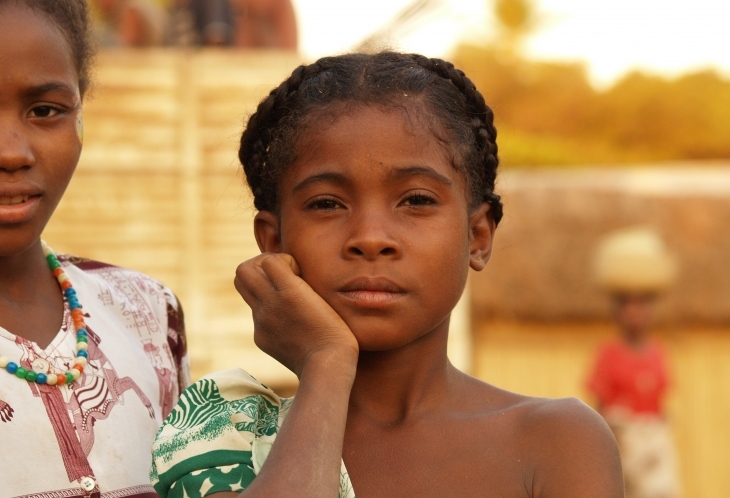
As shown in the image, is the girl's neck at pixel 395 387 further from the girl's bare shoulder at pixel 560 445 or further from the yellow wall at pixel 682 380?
A: the yellow wall at pixel 682 380

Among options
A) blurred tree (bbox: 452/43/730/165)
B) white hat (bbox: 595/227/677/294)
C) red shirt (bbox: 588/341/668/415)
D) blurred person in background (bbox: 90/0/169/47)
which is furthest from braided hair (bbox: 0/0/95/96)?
blurred tree (bbox: 452/43/730/165)

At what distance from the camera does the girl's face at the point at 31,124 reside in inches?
87.4

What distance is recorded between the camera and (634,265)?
8.67 meters

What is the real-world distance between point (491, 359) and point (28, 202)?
7.52 meters

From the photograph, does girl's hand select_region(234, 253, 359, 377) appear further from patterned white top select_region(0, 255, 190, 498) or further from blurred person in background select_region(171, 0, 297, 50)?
blurred person in background select_region(171, 0, 297, 50)

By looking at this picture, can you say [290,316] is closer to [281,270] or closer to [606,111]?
[281,270]

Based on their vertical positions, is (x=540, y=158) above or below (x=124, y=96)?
above

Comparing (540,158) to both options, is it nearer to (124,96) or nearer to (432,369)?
(124,96)

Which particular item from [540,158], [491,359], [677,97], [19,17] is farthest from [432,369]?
[677,97]

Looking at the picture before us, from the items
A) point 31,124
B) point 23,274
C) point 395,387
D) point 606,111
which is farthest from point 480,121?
point 606,111

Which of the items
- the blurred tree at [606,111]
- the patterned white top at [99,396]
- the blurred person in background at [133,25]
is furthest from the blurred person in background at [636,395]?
the blurred tree at [606,111]

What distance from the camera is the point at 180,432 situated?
2.11m

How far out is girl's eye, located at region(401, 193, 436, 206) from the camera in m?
2.26

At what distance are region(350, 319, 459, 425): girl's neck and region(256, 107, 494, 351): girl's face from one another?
0.39ft
